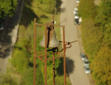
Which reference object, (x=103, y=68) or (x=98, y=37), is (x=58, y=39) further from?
(x=103, y=68)

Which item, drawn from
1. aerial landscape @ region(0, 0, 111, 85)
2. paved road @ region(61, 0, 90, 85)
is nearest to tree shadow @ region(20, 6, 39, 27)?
aerial landscape @ region(0, 0, 111, 85)

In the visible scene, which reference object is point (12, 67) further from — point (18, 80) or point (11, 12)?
point (11, 12)

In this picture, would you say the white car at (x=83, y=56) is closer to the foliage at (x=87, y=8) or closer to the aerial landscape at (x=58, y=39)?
the aerial landscape at (x=58, y=39)

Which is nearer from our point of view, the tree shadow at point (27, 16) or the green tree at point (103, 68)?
the green tree at point (103, 68)

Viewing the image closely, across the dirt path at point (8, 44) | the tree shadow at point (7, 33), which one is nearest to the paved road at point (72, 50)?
the dirt path at point (8, 44)

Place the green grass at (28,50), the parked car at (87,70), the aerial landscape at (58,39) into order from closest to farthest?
the green grass at (28,50)
the aerial landscape at (58,39)
the parked car at (87,70)

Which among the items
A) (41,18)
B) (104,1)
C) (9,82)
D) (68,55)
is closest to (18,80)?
(9,82)

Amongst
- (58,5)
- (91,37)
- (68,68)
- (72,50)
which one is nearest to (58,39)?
(72,50)

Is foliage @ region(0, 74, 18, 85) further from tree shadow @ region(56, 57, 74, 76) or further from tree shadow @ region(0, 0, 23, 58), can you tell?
tree shadow @ region(56, 57, 74, 76)
